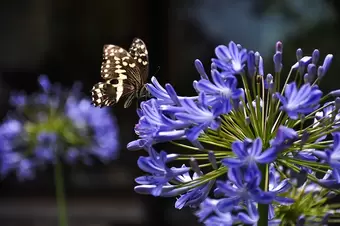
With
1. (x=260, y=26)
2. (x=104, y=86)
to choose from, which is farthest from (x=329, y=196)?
(x=260, y=26)

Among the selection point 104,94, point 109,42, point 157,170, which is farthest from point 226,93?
point 109,42

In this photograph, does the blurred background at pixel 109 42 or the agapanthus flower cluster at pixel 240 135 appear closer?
the agapanthus flower cluster at pixel 240 135

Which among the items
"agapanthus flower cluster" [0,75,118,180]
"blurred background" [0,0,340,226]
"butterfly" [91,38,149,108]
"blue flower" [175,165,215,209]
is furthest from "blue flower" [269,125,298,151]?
"blurred background" [0,0,340,226]

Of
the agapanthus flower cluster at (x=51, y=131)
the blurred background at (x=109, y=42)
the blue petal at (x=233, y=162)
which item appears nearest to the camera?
the blue petal at (x=233, y=162)

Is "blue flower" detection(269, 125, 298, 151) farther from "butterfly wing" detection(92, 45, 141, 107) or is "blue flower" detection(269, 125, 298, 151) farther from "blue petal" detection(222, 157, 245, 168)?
"butterfly wing" detection(92, 45, 141, 107)

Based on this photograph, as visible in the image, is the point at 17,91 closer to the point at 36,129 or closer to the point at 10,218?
the point at 10,218

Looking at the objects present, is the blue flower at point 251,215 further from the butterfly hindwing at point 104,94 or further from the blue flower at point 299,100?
the butterfly hindwing at point 104,94

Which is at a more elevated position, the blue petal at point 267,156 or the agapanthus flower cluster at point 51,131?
the agapanthus flower cluster at point 51,131

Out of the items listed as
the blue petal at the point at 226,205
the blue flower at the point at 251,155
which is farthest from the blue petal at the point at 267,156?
the blue petal at the point at 226,205
